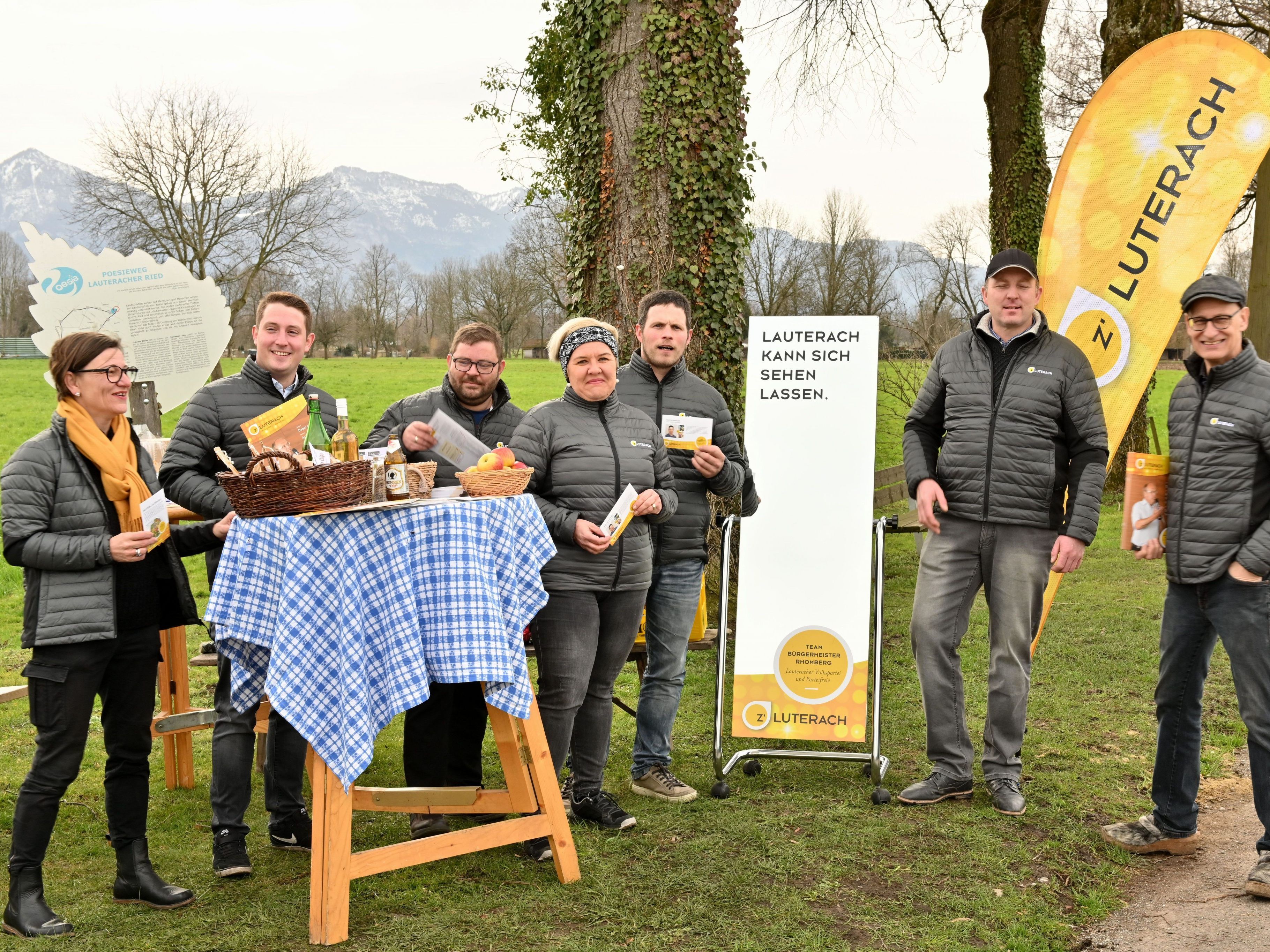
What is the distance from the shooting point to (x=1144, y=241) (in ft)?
18.0

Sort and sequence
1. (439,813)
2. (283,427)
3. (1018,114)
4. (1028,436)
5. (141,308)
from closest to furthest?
(283,427) → (439,813) → (1028,436) → (141,308) → (1018,114)

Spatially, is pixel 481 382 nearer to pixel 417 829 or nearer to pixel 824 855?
pixel 417 829

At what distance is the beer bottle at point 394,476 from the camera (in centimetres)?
332

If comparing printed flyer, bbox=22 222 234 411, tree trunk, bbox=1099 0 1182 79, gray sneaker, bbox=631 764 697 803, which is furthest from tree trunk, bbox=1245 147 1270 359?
printed flyer, bbox=22 222 234 411

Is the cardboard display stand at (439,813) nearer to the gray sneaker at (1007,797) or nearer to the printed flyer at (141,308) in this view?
the gray sneaker at (1007,797)

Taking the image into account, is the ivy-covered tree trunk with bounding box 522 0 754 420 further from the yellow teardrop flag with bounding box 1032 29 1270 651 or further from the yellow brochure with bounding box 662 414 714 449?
the yellow brochure with bounding box 662 414 714 449

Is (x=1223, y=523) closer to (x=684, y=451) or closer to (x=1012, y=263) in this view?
(x=1012, y=263)

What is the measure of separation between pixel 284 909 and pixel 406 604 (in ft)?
3.54

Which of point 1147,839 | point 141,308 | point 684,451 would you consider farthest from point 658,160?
point 1147,839

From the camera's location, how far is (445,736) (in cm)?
405

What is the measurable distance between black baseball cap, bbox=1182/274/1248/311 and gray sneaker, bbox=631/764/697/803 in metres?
2.64

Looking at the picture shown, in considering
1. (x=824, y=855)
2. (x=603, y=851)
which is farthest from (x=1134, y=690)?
(x=603, y=851)

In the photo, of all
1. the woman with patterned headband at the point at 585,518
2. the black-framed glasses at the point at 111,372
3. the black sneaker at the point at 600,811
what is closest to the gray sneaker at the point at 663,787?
the black sneaker at the point at 600,811

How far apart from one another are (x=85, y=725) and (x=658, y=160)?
4235 mm
